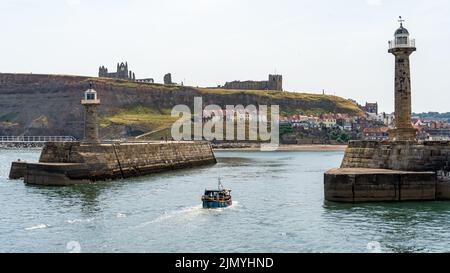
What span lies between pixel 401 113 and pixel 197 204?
15509mm

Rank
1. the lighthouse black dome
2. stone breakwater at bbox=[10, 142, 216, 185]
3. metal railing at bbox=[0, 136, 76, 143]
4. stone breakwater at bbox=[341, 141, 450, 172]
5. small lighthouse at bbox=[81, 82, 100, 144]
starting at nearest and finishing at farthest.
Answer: stone breakwater at bbox=[341, 141, 450, 172], the lighthouse black dome, stone breakwater at bbox=[10, 142, 216, 185], small lighthouse at bbox=[81, 82, 100, 144], metal railing at bbox=[0, 136, 76, 143]

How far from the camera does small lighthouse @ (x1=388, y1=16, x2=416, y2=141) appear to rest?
4081 cm

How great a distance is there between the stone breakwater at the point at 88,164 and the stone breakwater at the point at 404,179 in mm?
24586

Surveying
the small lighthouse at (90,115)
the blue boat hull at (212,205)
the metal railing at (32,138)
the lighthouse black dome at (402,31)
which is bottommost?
the blue boat hull at (212,205)

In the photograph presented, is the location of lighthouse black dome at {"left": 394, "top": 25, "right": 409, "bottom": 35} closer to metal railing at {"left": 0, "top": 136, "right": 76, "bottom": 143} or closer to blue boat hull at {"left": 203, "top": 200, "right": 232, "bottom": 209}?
blue boat hull at {"left": 203, "top": 200, "right": 232, "bottom": 209}

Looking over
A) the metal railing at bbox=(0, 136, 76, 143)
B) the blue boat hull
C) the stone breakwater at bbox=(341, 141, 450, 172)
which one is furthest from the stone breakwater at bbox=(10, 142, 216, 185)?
the metal railing at bbox=(0, 136, 76, 143)

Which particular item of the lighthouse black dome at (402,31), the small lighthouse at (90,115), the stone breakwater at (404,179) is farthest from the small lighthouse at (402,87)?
the small lighthouse at (90,115)

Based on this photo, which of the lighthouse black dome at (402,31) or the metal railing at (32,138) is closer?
the lighthouse black dome at (402,31)

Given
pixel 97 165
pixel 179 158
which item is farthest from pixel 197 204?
pixel 179 158

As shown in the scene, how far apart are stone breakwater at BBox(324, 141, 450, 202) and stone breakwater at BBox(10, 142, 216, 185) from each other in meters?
24.6

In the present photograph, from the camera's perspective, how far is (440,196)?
35.4m

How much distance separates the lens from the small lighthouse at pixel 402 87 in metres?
40.8

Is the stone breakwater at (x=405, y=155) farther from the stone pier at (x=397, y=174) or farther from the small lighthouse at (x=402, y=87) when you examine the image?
the small lighthouse at (x=402, y=87)
